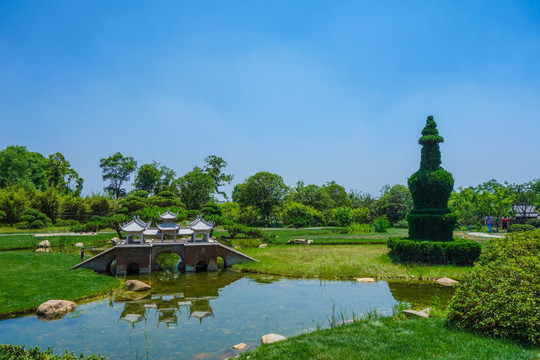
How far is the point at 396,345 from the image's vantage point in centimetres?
697

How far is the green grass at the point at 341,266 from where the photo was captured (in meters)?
16.0

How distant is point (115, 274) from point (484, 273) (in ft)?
54.9

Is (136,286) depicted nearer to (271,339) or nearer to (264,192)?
(271,339)

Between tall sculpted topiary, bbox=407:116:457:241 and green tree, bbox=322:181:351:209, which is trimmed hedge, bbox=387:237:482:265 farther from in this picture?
green tree, bbox=322:181:351:209

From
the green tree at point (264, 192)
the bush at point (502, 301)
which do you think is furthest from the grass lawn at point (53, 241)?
the bush at point (502, 301)

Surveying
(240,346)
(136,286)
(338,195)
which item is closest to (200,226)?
(136,286)

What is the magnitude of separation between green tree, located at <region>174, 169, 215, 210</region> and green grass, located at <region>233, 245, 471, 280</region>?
2489cm

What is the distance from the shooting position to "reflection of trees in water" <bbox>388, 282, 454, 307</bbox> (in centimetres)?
1208

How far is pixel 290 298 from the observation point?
42.8 ft

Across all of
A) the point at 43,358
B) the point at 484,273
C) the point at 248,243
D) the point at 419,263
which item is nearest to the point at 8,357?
the point at 43,358

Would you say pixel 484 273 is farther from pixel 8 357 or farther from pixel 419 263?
pixel 419 263

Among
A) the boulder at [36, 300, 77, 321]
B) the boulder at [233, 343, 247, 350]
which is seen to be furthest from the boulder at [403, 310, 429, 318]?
the boulder at [36, 300, 77, 321]

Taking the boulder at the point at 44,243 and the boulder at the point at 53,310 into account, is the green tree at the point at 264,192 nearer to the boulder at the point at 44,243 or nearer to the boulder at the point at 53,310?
the boulder at the point at 44,243

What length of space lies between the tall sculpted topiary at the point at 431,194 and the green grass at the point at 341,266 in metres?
2.43
